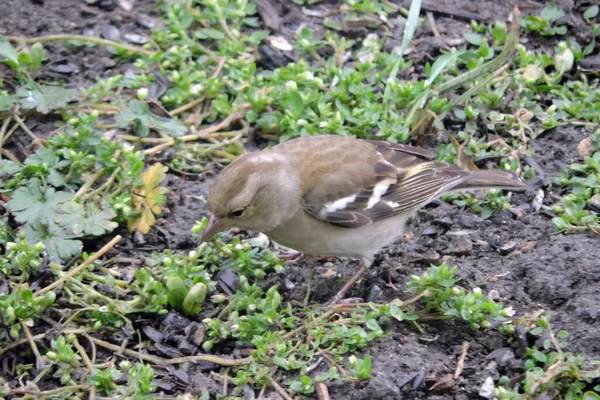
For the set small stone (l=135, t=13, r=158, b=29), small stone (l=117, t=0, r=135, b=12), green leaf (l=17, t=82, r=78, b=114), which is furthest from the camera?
small stone (l=117, t=0, r=135, b=12)

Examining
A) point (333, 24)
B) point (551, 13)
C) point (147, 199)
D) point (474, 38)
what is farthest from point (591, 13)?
point (147, 199)

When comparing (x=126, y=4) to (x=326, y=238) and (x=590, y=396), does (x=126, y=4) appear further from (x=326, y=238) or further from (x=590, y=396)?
(x=590, y=396)

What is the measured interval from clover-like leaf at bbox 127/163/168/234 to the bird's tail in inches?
71.4

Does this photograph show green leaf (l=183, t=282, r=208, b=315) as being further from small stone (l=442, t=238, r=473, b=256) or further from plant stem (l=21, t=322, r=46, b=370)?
small stone (l=442, t=238, r=473, b=256)

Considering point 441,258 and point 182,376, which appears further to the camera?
point 441,258

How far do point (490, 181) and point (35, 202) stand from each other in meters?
2.73

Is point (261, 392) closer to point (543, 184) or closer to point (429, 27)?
point (543, 184)

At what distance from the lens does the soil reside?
4.25 meters

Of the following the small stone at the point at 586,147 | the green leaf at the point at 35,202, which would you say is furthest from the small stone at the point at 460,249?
the green leaf at the point at 35,202

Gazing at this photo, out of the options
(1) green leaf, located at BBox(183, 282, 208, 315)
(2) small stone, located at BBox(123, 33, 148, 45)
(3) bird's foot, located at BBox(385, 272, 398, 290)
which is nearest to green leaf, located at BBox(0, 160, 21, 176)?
(1) green leaf, located at BBox(183, 282, 208, 315)

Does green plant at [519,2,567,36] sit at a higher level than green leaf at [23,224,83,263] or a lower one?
higher

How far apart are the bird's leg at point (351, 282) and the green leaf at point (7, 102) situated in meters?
2.54

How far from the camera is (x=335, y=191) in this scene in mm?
5016

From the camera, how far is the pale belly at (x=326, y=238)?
16.1 ft
